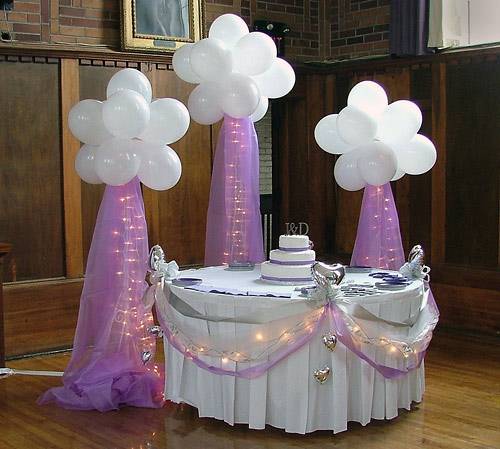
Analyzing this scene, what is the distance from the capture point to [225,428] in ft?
15.3

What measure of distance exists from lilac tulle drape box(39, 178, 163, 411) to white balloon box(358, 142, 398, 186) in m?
1.41

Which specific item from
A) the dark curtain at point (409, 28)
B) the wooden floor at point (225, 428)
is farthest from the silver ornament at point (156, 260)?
the dark curtain at point (409, 28)

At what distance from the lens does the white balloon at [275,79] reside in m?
5.66

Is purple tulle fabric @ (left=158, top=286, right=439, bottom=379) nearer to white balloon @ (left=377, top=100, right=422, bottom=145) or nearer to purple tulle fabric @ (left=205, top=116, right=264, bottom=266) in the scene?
purple tulle fabric @ (left=205, top=116, right=264, bottom=266)

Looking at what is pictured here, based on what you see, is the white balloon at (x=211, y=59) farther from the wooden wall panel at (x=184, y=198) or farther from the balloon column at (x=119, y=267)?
the wooden wall panel at (x=184, y=198)

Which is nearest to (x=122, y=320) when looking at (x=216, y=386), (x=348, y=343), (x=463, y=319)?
(x=216, y=386)

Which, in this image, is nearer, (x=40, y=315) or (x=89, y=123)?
(x=89, y=123)

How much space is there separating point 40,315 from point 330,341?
285 cm

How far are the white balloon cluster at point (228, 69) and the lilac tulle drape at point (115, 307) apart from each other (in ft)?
2.45

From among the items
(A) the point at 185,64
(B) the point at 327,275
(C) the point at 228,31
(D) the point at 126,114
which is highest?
(C) the point at 228,31

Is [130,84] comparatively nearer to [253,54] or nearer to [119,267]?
[253,54]

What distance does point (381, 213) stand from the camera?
5.95m

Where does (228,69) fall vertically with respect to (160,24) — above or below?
below

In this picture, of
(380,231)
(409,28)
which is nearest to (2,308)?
(380,231)
